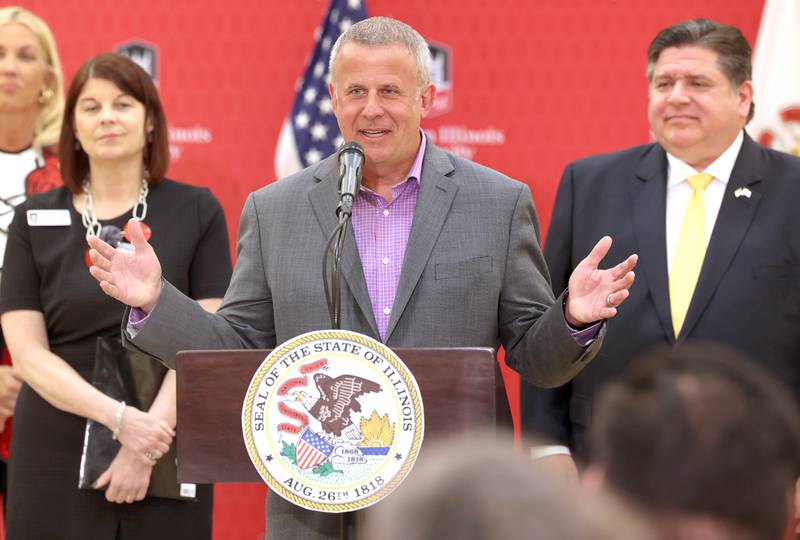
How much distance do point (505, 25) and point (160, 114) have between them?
72.3 inches

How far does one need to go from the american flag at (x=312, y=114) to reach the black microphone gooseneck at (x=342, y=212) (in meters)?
2.61

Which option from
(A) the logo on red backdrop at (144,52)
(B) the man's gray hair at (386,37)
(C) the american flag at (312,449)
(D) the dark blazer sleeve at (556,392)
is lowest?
(D) the dark blazer sleeve at (556,392)

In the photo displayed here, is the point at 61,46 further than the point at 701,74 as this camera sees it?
Yes

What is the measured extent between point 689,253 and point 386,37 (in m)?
1.28

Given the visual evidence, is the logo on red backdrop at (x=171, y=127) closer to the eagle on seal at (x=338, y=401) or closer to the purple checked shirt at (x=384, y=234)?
the purple checked shirt at (x=384, y=234)

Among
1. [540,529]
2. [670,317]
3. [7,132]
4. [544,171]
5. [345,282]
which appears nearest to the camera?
[540,529]

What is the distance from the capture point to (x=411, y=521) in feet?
3.05

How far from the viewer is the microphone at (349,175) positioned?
7.35 feet

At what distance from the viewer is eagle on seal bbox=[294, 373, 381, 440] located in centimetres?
206

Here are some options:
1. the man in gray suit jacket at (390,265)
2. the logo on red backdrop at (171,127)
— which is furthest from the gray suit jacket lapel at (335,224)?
the logo on red backdrop at (171,127)

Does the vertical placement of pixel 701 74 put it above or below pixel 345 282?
above

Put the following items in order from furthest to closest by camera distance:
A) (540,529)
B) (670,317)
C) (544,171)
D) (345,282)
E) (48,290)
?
(544,171) → (48,290) → (670,317) → (345,282) → (540,529)

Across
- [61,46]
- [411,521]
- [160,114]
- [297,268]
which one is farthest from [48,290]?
[411,521]

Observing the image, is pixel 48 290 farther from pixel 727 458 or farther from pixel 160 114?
pixel 727 458
